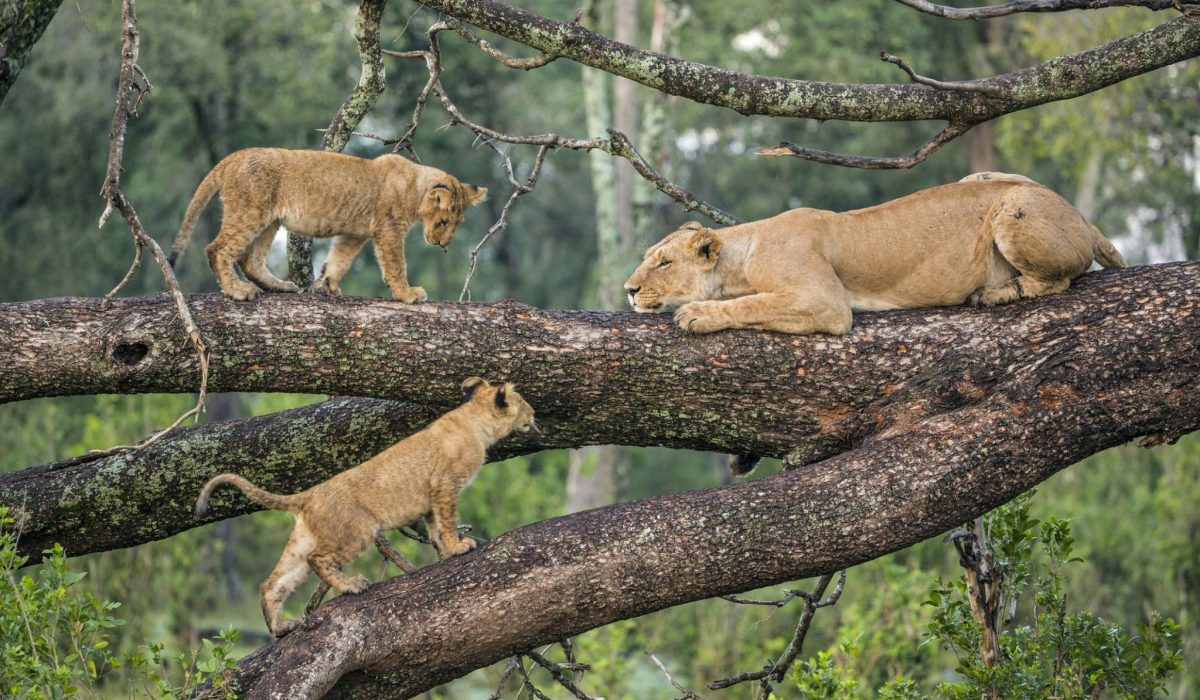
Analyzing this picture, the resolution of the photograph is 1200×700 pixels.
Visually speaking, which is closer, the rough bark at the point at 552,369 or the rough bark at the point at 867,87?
the rough bark at the point at 552,369

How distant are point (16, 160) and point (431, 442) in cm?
1814

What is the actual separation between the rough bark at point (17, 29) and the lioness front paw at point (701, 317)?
3345 mm

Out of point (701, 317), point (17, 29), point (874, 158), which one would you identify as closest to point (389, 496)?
point (701, 317)

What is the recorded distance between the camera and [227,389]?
17.6ft

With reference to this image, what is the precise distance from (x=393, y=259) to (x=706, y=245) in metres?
1.57

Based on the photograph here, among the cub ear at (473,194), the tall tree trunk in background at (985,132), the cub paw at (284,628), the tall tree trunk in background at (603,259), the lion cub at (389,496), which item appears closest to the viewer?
the cub paw at (284,628)

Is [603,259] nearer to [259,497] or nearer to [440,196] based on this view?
[440,196]

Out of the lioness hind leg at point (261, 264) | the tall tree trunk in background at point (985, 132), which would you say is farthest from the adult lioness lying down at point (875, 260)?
the tall tree trunk in background at point (985, 132)

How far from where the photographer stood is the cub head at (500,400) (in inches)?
211

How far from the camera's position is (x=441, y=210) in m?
6.70

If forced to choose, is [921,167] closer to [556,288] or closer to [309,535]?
[556,288]

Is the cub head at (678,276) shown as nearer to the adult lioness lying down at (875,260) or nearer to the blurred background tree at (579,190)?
the adult lioness lying down at (875,260)

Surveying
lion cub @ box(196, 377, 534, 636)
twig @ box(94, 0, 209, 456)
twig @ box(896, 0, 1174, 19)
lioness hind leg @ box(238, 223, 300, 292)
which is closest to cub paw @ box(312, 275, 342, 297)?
lioness hind leg @ box(238, 223, 300, 292)

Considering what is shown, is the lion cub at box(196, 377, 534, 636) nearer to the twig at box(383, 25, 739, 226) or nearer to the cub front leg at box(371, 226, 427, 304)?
the cub front leg at box(371, 226, 427, 304)
